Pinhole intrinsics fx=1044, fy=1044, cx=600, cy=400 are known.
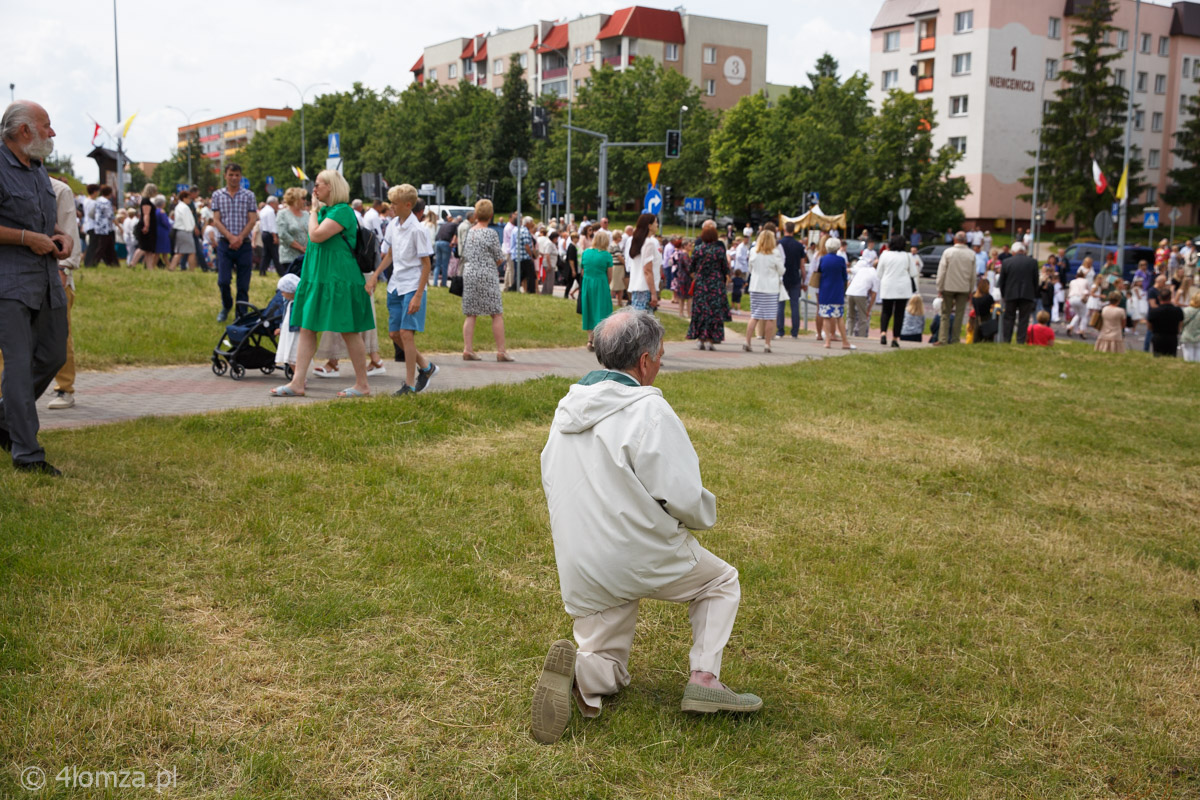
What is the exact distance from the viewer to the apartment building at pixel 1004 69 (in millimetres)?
71125

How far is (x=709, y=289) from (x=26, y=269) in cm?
1105

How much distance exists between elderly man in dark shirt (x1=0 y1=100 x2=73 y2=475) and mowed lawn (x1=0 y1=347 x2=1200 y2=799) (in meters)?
0.42

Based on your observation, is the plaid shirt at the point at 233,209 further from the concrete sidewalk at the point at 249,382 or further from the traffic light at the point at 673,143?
the traffic light at the point at 673,143

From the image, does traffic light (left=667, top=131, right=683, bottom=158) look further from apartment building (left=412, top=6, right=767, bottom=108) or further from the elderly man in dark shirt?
apartment building (left=412, top=6, right=767, bottom=108)

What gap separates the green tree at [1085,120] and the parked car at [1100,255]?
29584mm

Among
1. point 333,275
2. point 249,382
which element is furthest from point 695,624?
point 249,382

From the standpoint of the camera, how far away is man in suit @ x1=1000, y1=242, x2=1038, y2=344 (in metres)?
19.1

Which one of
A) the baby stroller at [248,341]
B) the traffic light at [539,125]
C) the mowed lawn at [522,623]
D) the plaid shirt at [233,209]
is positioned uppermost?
the traffic light at [539,125]

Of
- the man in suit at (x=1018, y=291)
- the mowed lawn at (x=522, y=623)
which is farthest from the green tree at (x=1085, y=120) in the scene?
the mowed lawn at (x=522, y=623)

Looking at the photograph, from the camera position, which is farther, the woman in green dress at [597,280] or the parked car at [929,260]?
the parked car at [929,260]

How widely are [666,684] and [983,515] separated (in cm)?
349

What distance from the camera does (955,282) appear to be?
743 inches

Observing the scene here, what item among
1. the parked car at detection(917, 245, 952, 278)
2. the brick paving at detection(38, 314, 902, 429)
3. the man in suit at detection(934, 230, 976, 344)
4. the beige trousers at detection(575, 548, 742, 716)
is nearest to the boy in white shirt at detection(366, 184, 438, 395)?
the brick paving at detection(38, 314, 902, 429)

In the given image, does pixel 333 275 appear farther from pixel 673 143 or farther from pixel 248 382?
pixel 673 143
